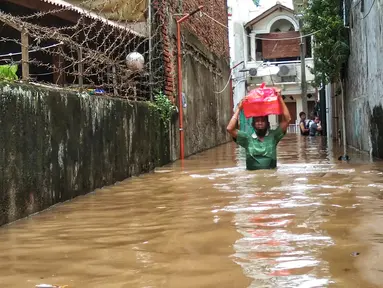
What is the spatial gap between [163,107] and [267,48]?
92.9ft

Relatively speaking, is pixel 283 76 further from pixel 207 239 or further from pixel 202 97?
pixel 207 239

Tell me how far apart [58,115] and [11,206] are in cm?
171

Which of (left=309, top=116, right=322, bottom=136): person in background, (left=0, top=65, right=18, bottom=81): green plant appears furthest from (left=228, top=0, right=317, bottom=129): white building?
(left=0, top=65, right=18, bottom=81): green plant

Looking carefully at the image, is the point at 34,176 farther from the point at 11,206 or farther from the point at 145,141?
the point at 145,141

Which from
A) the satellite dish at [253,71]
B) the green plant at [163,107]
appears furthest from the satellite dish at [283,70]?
the green plant at [163,107]

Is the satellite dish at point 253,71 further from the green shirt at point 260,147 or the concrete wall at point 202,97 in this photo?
the green shirt at point 260,147

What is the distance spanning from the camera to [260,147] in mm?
9758

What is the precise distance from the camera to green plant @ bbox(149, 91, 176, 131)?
1250cm

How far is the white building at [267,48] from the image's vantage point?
126 ft

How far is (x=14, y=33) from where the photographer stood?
12.0 meters

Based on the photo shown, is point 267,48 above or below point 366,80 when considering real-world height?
above

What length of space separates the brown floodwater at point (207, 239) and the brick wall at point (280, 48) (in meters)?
32.7

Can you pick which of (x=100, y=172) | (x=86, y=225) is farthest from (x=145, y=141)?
(x=86, y=225)

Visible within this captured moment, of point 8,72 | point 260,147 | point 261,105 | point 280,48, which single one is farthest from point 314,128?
point 8,72
